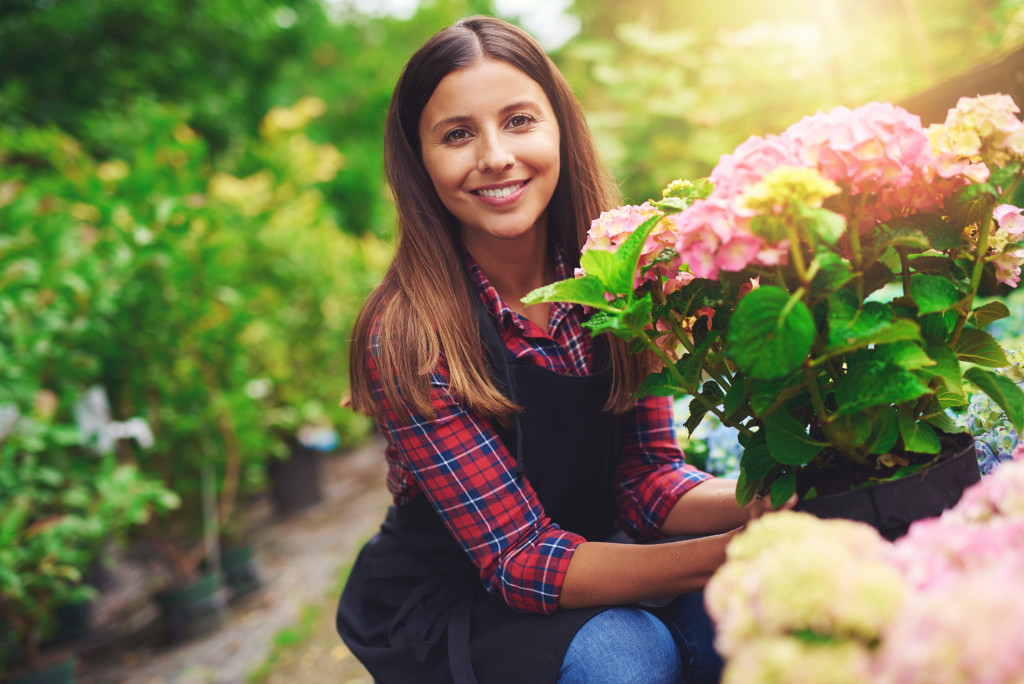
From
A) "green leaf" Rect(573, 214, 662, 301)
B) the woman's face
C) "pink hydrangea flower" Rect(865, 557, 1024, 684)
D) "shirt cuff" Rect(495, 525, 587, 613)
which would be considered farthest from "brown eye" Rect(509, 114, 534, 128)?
"pink hydrangea flower" Rect(865, 557, 1024, 684)

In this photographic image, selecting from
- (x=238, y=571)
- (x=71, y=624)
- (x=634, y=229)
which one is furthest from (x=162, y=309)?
(x=634, y=229)

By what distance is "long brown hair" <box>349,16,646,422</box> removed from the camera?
1.33 metres

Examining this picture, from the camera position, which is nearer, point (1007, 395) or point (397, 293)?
point (1007, 395)

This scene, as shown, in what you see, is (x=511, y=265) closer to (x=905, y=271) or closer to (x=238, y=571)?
(x=905, y=271)

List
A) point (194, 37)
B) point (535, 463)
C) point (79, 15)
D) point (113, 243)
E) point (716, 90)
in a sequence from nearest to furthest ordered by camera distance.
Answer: point (535, 463), point (113, 243), point (716, 90), point (79, 15), point (194, 37)

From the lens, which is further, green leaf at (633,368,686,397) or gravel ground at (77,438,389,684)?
gravel ground at (77,438,389,684)

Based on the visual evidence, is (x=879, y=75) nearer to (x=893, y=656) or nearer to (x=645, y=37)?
(x=645, y=37)

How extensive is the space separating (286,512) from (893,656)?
17.3ft

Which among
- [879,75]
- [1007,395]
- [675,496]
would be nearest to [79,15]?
[879,75]

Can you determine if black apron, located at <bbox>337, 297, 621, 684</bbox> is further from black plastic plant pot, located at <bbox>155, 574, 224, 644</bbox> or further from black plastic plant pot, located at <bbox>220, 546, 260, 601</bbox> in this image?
black plastic plant pot, located at <bbox>220, 546, 260, 601</bbox>

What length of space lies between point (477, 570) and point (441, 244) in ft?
2.40

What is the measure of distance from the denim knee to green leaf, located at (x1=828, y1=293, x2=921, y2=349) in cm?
67

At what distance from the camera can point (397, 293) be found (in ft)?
4.75

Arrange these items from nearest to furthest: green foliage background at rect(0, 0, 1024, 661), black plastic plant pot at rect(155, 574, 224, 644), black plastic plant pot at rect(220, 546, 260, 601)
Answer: green foliage background at rect(0, 0, 1024, 661) < black plastic plant pot at rect(155, 574, 224, 644) < black plastic plant pot at rect(220, 546, 260, 601)
